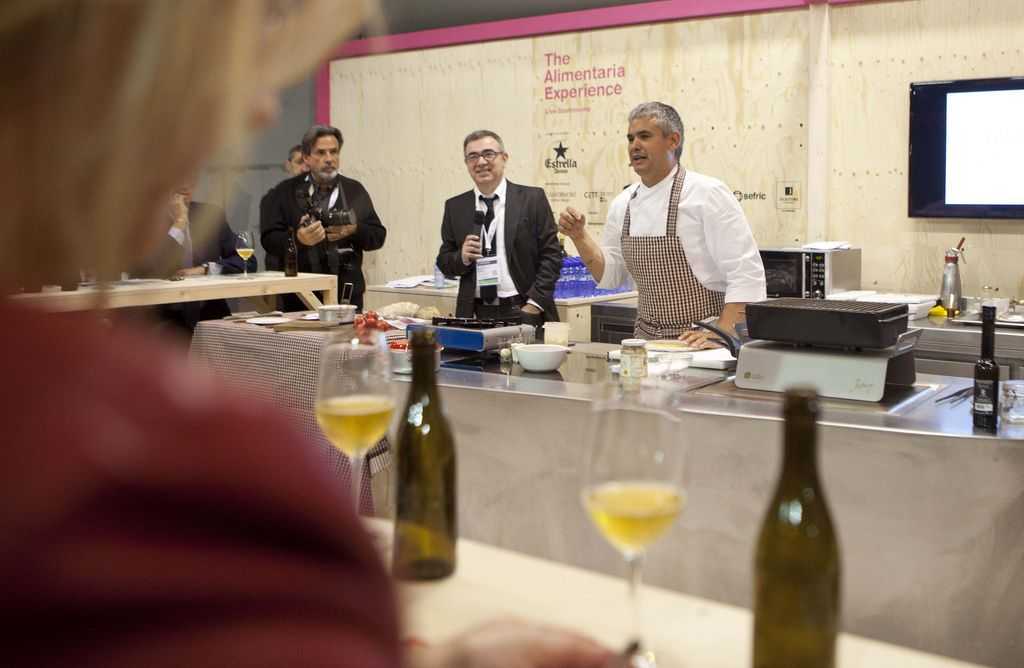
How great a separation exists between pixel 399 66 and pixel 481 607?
7368mm

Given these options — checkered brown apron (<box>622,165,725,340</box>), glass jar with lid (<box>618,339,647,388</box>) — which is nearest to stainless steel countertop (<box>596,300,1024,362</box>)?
checkered brown apron (<box>622,165,725,340</box>)

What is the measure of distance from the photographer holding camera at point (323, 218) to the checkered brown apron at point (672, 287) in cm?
273

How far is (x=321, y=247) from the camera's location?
23.0 feet

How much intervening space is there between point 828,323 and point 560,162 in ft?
16.0

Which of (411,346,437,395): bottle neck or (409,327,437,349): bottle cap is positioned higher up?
(409,327,437,349): bottle cap

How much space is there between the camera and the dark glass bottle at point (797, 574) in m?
0.99

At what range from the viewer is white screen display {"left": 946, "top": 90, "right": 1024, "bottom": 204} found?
5215 mm

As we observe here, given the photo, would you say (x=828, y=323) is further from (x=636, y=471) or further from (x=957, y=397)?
(x=636, y=471)

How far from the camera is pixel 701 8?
643 centimetres

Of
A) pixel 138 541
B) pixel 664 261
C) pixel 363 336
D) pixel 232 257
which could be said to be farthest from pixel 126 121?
pixel 232 257

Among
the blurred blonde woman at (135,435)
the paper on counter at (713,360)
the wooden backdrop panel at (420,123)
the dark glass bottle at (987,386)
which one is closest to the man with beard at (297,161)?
the wooden backdrop panel at (420,123)

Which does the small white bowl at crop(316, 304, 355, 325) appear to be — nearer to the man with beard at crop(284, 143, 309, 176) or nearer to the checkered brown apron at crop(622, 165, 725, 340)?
the checkered brown apron at crop(622, 165, 725, 340)

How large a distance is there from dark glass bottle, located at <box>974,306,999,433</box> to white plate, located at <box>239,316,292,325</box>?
2.52 m

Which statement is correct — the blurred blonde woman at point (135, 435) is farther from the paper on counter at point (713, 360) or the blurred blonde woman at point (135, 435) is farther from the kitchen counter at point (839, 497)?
the paper on counter at point (713, 360)
